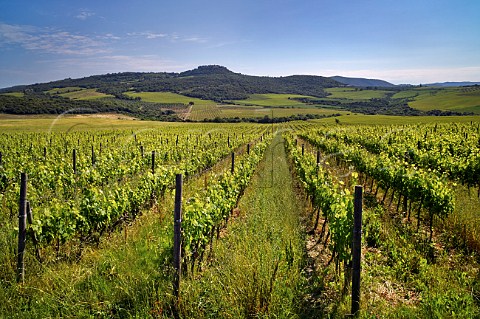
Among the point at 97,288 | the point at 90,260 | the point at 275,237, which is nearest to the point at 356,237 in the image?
the point at 275,237

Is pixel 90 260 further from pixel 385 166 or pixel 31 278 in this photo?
pixel 385 166

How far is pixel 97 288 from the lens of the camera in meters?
4.32

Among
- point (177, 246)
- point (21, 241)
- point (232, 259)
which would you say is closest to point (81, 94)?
point (21, 241)

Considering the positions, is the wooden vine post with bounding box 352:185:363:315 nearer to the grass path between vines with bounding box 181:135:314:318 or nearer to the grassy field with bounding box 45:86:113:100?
the grass path between vines with bounding box 181:135:314:318

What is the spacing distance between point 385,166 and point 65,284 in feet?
30.5

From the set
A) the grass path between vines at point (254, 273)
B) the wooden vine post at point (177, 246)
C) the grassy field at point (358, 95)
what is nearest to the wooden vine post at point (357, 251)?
the grass path between vines at point (254, 273)

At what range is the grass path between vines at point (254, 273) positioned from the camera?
408 cm

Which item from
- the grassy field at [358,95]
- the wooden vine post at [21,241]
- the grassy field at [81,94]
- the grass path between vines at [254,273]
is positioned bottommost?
the grass path between vines at [254,273]

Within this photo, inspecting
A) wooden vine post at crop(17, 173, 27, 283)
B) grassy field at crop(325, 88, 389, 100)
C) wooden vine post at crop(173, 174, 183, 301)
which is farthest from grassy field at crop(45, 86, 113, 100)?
wooden vine post at crop(173, 174, 183, 301)

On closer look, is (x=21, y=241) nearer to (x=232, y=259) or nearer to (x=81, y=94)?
(x=232, y=259)

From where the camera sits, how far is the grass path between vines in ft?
13.4

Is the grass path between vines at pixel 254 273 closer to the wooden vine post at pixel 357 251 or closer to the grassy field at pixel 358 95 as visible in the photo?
the wooden vine post at pixel 357 251

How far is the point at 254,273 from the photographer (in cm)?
444

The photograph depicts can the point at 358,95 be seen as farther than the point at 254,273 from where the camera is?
Yes
